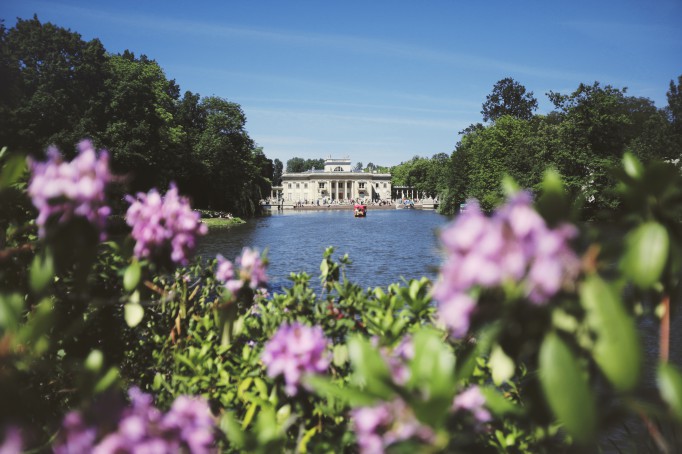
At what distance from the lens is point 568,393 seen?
967mm

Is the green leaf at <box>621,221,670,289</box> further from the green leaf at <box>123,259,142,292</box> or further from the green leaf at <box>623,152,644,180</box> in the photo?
the green leaf at <box>123,259,142,292</box>

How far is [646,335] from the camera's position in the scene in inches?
494

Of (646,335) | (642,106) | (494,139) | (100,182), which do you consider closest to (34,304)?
(100,182)

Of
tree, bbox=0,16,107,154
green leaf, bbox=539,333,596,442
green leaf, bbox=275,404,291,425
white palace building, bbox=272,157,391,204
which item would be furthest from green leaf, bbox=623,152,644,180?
white palace building, bbox=272,157,391,204

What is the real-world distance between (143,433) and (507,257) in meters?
0.99

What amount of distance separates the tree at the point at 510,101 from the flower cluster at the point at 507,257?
82395mm

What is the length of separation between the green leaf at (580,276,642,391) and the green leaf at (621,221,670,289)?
166 millimetres

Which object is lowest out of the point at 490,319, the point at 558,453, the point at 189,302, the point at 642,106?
the point at 558,453

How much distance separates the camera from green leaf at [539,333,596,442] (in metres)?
0.95

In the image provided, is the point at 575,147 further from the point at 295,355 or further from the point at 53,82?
the point at 295,355

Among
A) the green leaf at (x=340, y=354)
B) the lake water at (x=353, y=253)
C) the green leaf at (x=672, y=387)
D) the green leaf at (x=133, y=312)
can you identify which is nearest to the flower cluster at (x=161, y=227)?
the green leaf at (x=133, y=312)

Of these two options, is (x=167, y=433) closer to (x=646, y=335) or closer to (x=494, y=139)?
(x=646, y=335)

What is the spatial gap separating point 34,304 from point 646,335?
13.7 meters

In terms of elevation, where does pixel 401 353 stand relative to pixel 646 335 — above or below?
above
